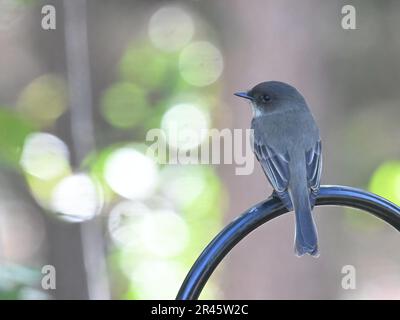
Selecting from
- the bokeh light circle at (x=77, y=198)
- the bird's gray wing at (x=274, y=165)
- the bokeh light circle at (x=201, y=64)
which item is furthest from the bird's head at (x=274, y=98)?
the bokeh light circle at (x=201, y=64)

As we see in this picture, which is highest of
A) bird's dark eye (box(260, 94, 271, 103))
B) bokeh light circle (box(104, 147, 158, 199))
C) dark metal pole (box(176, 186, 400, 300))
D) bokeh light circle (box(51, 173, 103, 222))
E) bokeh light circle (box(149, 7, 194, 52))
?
bokeh light circle (box(149, 7, 194, 52))

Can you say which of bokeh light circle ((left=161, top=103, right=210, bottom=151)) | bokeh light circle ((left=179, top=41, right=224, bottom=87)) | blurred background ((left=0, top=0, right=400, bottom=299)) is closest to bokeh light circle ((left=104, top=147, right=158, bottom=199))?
blurred background ((left=0, top=0, right=400, bottom=299))

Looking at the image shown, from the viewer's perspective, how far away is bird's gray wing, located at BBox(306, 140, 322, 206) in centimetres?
313

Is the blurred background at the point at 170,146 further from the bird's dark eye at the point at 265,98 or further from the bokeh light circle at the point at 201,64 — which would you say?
the bird's dark eye at the point at 265,98

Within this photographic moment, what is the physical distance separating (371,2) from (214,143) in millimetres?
2474

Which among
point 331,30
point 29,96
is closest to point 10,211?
point 29,96

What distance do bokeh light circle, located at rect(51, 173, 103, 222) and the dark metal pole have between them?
2.42 m

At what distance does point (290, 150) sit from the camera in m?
3.55

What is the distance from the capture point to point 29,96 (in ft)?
20.9

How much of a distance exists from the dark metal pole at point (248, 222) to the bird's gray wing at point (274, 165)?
558 millimetres

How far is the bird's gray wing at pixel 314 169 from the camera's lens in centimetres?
313

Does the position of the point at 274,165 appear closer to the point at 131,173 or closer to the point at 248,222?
the point at 248,222

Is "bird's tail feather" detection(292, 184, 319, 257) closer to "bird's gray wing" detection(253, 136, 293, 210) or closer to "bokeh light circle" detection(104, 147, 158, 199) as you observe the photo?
"bird's gray wing" detection(253, 136, 293, 210)
